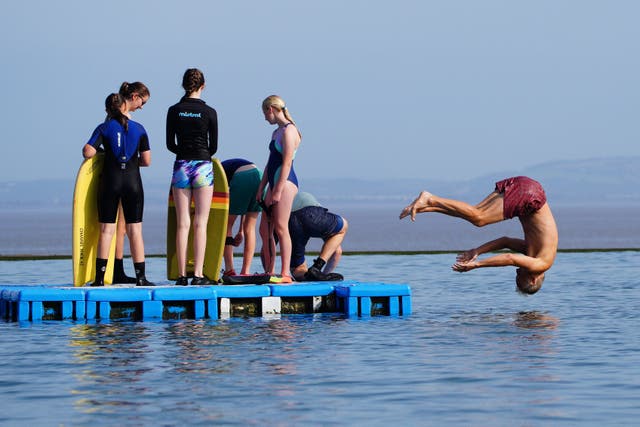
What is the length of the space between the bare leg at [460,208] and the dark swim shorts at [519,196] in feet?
0.29

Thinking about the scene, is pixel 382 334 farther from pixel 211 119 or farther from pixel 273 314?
pixel 211 119

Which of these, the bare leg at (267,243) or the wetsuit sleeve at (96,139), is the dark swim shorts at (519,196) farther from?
the wetsuit sleeve at (96,139)

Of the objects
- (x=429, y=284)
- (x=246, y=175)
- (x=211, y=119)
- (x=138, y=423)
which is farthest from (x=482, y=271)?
(x=138, y=423)

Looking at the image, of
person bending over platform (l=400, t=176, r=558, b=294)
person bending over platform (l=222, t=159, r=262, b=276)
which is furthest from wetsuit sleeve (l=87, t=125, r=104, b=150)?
person bending over platform (l=400, t=176, r=558, b=294)

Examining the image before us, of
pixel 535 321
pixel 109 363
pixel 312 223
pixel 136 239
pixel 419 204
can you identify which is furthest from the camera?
pixel 312 223

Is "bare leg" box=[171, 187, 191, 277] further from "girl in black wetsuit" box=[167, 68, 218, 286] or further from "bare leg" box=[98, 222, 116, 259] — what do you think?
"bare leg" box=[98, 222, 116, 259]

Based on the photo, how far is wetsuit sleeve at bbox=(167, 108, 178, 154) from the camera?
1395 centimetres

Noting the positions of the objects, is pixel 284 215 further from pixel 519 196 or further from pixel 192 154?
pixel 519 196

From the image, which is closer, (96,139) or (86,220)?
(96,139)

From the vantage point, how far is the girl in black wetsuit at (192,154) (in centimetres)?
1395

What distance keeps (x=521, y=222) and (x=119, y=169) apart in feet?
14.7

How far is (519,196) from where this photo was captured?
14.4 m

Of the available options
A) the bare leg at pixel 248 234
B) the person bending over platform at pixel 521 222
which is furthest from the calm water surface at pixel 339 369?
the bare leg at pixel 248 234

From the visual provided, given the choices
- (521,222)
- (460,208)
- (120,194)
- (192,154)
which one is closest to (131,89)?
(192,154)
